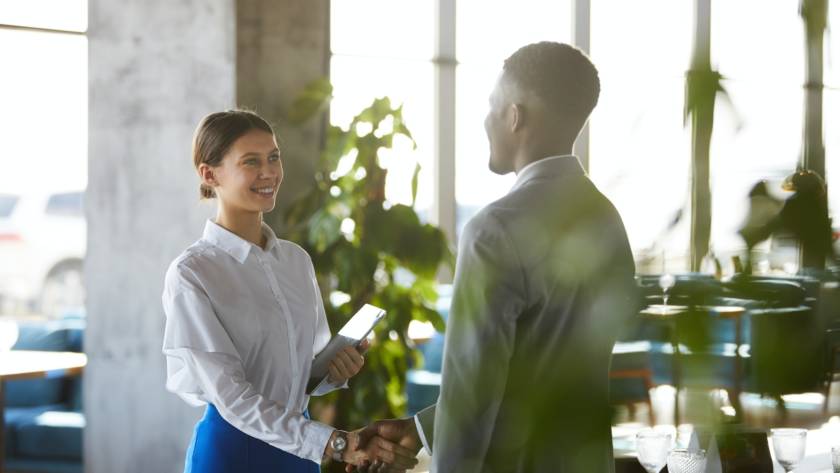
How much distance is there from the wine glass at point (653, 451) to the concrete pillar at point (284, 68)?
3199 millimetres

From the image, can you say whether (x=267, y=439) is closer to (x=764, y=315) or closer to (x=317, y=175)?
(x=764, y=315)

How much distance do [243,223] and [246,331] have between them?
0.92 ft

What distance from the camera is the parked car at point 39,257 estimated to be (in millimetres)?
6766

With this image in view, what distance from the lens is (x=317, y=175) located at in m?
4.76

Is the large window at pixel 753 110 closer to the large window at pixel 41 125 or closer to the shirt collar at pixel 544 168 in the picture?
the shirt collar at pixel 544 168

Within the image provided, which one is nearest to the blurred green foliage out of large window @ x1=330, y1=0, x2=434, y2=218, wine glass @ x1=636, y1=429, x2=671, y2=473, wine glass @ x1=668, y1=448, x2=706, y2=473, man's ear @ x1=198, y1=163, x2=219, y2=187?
large window @ x1=330, y1=0, x2=434, y2=218

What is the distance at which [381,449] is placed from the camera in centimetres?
214

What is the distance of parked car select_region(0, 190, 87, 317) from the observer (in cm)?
677

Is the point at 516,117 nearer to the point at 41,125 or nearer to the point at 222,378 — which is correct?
the point at 222,378

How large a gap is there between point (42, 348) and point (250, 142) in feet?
14.0

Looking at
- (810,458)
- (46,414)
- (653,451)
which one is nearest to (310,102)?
(46,414)

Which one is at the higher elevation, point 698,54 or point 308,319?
point 698,54

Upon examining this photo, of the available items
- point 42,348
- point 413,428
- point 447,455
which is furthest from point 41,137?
point 447,455

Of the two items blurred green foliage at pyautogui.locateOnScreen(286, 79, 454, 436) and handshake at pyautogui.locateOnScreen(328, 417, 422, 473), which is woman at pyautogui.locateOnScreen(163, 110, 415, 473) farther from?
blurred green foliage at pyautogui.locateOnScreen(286, 79, 454, 436)
